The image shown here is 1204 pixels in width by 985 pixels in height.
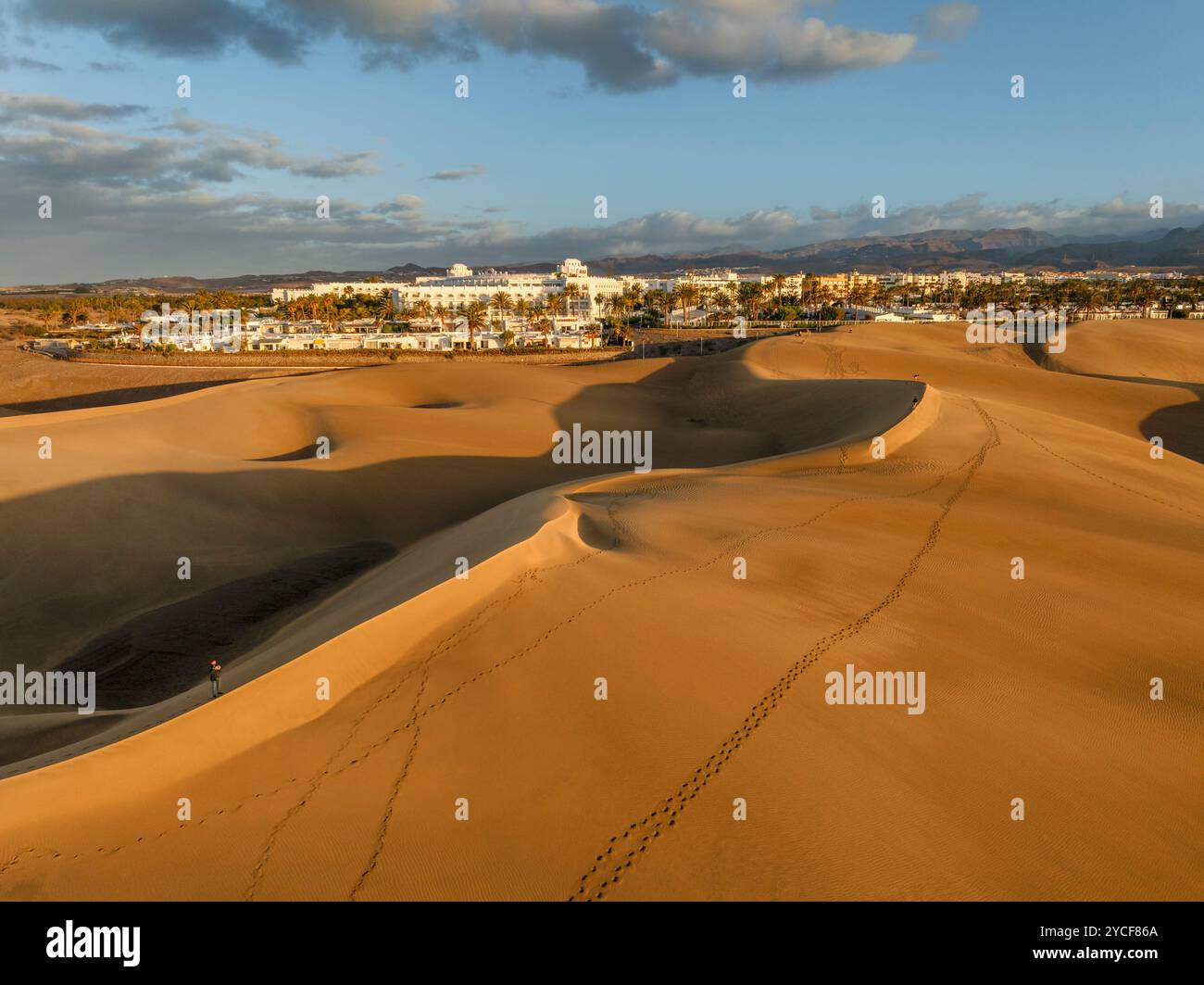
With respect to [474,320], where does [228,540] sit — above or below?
below

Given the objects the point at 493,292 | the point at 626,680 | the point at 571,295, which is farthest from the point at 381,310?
the point at 626,680

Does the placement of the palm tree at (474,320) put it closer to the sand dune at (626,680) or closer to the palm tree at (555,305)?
the palm tree at (555,305)

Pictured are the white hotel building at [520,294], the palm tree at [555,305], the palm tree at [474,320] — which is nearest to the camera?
the palm tree at [474,320]

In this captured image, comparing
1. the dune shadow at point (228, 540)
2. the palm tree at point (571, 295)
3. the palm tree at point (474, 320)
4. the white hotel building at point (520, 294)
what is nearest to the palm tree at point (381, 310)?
the white hotel building at point (520, 294)

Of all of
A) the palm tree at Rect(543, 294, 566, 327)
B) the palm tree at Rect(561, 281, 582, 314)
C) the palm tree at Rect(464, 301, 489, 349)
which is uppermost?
the palm tree at Rect(561, 281, 582, 314)

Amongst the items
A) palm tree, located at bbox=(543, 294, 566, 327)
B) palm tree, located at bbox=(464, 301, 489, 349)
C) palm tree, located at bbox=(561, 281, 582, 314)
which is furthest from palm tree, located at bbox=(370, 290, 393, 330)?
palm tree, located at bbox=(561, 281, 582, 314)

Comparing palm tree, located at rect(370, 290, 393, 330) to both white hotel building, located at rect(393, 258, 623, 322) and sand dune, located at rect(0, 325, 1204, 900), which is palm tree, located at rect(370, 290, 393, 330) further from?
sand dune, located at rect(0, 325, 1204, 900)

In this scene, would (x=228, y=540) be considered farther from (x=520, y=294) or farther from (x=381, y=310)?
(x=520, y=294)
